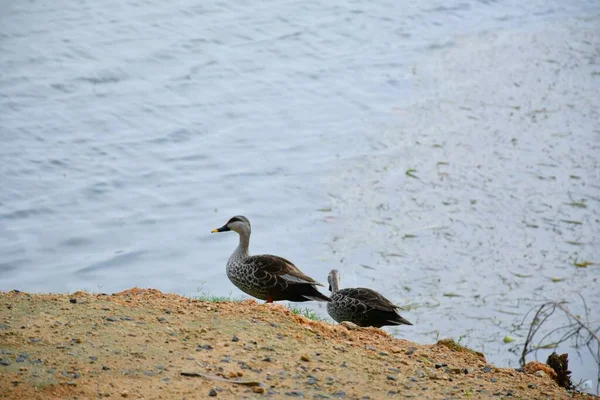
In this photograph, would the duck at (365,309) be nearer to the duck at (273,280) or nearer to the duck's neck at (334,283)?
the duck at (273,280)

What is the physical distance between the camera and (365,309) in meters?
8.35

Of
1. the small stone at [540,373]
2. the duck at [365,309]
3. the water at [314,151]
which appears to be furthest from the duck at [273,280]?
the water at [314,151]

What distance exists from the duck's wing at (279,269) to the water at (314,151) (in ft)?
7.92

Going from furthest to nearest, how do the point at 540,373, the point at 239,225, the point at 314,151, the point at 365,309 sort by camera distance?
the point at 314,151 < the point at 239,225 < the point at 365,309 < the point at 540,373

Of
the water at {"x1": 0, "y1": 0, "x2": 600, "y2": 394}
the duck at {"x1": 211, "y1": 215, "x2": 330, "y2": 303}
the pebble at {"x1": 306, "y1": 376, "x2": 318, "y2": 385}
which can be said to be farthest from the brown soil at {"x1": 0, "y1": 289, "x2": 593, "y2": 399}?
the water at {"x1": 0, "y1": 0, "x2": 600, "y2": 394}

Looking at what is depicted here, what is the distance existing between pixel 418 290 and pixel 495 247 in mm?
1675

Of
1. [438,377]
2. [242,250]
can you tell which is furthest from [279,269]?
[438,377]

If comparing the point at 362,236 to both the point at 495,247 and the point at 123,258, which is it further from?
the point at 123,258

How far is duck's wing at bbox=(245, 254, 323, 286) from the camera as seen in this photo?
867cm

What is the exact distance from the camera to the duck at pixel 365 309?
836cm

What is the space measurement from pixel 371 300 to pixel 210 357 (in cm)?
247

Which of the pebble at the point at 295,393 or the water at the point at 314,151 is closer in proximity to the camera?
the pebble at the point at 295,393

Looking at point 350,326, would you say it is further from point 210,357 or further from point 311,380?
point 210,357

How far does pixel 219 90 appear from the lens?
17.2 metres
